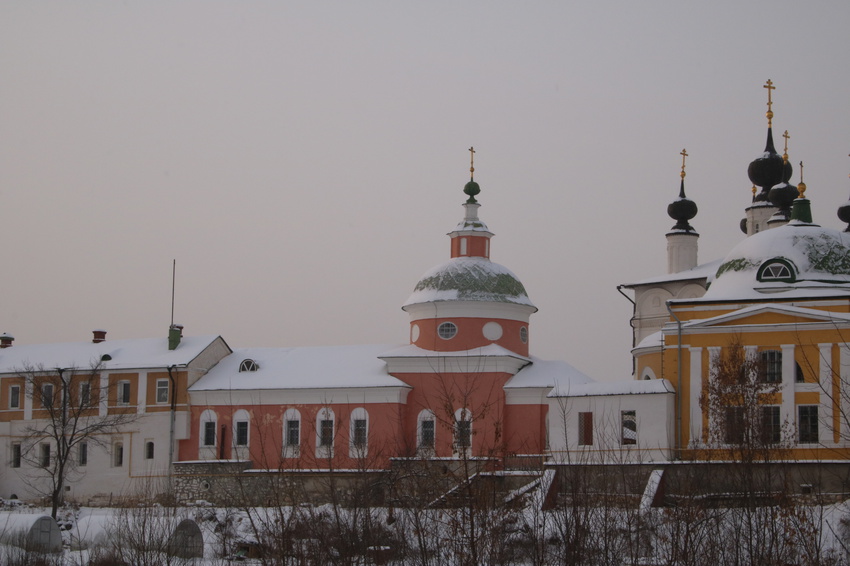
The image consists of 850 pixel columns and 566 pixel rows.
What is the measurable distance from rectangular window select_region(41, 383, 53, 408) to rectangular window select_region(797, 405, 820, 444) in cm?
2368

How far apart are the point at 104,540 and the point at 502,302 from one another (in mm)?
17433

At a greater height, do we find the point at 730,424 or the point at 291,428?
the point at 730,424

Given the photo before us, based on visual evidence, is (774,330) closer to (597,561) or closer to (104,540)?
(597,561)

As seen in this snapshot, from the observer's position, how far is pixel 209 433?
3938 cm

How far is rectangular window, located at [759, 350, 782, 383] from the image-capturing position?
99.0 feet

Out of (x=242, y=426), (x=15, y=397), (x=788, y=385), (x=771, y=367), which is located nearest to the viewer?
(x=788, y=385)

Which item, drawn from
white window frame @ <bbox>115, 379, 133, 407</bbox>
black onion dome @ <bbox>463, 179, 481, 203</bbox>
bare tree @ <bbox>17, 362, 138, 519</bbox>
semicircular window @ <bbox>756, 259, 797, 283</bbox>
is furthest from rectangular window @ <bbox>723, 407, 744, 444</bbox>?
white window frame @ <bbox>115, 379, 133, 407</bbox>

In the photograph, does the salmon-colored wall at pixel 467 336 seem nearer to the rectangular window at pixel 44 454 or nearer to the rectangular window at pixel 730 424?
the rectangular window at pixel 730 424

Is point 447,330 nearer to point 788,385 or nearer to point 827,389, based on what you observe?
point 788,385

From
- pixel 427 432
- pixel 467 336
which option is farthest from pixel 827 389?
pixel 427 432

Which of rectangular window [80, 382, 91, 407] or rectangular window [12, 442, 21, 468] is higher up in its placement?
rectangular window [80, 382, 91, 407]

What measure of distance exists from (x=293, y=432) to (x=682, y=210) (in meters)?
17.3

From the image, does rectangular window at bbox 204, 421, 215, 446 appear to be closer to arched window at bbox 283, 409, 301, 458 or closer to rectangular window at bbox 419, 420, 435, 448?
arched window at bbox 283, 409, 301, 458

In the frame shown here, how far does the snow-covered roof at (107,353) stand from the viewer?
40.6 metres
